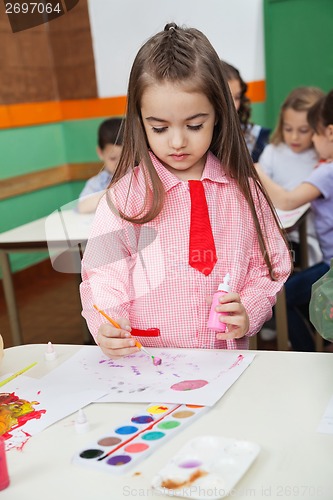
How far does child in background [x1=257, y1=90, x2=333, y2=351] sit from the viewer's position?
2209mm

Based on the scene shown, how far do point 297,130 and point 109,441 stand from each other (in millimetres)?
2094

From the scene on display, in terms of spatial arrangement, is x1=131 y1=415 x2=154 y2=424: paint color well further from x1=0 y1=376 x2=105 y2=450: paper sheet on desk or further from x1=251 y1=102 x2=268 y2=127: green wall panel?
x1=251 y1=102 x2=268 y2=127: green wall panel

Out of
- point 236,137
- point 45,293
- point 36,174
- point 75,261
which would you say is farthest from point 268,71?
point 236,137

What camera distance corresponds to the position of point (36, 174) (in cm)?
326

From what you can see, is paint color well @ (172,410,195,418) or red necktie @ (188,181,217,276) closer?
paint color well @ (172,410,195,418)

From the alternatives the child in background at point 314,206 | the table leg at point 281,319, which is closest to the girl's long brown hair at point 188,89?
the table leg at point 281,319

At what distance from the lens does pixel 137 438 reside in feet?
2.44

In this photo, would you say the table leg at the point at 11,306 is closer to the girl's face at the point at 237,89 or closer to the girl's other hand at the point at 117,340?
the girl's face at the point at 237,89

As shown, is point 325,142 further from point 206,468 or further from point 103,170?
point 206,468

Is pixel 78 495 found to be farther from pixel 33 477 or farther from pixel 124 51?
pixel 124 51

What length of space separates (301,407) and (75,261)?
1.28m

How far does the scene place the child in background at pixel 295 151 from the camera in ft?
8.54

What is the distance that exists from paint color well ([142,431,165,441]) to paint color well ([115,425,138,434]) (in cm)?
2

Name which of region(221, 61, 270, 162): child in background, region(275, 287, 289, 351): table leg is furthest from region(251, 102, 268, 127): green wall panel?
region(275, 287, 289, 351): table leg
